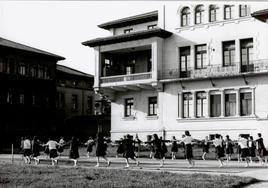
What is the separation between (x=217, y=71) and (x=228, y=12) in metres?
5.03

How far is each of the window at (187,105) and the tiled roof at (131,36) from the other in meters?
5.83

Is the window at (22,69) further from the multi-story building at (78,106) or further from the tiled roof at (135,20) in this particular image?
the tiled roof at (135,20)

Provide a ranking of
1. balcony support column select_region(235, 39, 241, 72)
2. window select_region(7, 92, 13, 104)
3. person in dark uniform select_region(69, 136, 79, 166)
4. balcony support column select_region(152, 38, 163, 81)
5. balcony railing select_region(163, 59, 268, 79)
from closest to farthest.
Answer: person in dark uniform select_region(69, 136, 79, 166)
balcony railing select_region(163, 59, 268, 79)
balcony support column select_region(235, 39, 241, 72)
balcony support column select_region(152, 38, 163, 81)
window select_region(7, 92, 13, 104)

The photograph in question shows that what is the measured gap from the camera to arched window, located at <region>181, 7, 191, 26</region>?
4103 centimetres

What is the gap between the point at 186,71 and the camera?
133 ft

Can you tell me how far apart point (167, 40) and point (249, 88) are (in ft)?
29.8

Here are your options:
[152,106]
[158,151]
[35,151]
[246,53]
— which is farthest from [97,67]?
[158,151]

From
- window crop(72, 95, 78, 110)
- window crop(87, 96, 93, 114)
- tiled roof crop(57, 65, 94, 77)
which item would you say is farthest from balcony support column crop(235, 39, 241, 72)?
window crop(87, 96, 93, 114)

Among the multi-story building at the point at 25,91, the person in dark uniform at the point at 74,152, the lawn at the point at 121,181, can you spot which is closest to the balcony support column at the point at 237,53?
the person in dark uniform at the point at 74,152

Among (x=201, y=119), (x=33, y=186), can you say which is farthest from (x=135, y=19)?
(x=33, y=186)

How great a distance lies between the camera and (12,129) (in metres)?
50.1

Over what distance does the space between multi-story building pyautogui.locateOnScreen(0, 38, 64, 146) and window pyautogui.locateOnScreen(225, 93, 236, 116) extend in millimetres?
23610

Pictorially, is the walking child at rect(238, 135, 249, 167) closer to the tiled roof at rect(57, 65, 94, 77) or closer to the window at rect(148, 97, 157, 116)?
the window at rect(148, 97, 157, 116)

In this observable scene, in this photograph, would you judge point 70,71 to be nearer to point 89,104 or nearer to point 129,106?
point 89,104
